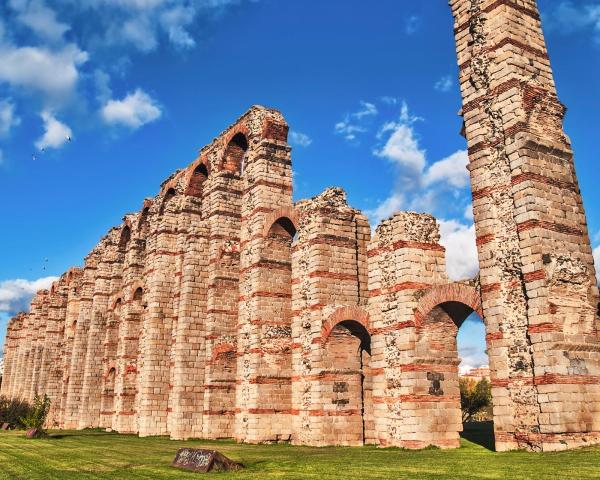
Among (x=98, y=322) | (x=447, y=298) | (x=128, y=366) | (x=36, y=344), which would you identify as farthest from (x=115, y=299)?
(x=447, y=298)

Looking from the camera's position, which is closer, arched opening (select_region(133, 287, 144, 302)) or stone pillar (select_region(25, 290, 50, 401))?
arched opening (select_region(133, 287, 144, 302))

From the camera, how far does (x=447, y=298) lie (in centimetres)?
1474

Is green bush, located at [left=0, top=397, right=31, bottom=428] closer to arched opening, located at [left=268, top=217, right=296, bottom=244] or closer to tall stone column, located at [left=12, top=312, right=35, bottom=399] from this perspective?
tall stone column, located at [left=12, top=312, right=35, bottom=399]

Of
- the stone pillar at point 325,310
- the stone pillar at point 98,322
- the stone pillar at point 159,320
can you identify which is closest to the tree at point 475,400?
the stone pillar at point 159,320

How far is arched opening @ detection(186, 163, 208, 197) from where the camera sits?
2914cm

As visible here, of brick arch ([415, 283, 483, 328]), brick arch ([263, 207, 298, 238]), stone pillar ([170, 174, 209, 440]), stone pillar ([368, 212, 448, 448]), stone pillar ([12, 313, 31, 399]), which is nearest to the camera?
brick arch ([415, 283, 483, 328])

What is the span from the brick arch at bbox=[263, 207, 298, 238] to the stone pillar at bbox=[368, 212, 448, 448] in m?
4.42

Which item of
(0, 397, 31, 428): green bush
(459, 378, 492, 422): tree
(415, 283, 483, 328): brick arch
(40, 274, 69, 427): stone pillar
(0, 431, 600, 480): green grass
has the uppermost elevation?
(40, 274, 69, 427): stone pillar

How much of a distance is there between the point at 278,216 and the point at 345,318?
5.48m

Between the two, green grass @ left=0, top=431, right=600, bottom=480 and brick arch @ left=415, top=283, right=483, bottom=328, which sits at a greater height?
brick arch @ left=415, top=283, right=483, bottom=328

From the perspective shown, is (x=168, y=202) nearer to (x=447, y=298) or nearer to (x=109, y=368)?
(x=109, y=368)

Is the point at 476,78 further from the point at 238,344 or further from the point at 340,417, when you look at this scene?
the point at 238,344

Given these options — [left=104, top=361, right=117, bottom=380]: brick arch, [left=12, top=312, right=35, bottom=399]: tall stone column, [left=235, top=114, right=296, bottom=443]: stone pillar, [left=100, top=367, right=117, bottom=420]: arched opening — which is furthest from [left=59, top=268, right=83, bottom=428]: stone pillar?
[left=235, top=114, right=296, bottom=443]: stone pillar

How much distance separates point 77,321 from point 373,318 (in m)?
29.2
